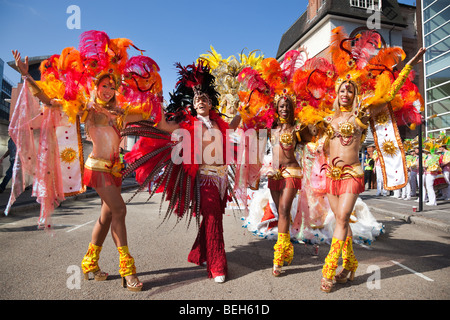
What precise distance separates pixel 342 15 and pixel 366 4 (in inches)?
151

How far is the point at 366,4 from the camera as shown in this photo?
20750mm

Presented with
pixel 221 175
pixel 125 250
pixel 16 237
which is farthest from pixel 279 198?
pixel 16 237

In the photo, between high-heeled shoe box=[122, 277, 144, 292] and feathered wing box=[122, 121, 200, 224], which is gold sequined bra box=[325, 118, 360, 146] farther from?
high-heeled shoe box=[122, 277, 144, 292]

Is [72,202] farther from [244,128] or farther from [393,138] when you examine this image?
[393,138]

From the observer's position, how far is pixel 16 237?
469 centimetres

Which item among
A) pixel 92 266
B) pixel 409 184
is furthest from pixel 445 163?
pixel 92 266

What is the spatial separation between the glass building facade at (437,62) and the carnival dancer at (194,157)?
18357 mm

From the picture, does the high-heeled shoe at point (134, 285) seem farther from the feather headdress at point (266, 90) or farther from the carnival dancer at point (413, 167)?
the carnival dancer at point (413, 167)

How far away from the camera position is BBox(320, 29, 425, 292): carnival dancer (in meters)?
2.98

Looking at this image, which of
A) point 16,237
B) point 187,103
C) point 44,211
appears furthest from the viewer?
point 16,237

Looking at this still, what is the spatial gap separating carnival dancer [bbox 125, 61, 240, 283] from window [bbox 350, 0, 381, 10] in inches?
838

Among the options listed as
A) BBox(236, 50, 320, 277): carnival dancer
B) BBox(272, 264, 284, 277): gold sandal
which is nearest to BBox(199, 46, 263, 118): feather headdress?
BBox(236, 50, 320, 277): carnival dancer

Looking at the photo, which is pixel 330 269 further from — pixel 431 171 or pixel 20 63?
pixel 431 171

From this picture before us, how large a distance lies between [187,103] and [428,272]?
3.72m
